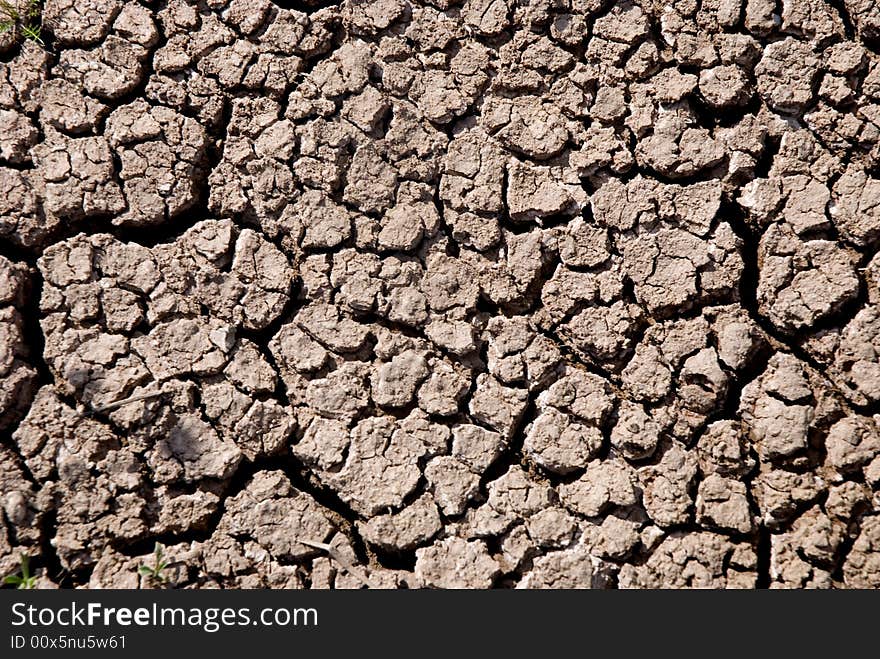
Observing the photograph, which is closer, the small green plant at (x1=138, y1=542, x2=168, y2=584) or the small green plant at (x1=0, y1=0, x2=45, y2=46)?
the small green plant at (x1=138, y1=542, x2=168, y2=584)

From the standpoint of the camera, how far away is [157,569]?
2010 millimetres

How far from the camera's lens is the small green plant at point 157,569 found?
6.57 feet

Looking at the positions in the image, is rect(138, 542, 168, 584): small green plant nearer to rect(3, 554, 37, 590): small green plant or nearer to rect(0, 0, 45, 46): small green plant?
rect(3, 554, 37, 590): small green plant

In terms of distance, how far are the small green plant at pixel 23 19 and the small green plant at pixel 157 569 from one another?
1.54 metres

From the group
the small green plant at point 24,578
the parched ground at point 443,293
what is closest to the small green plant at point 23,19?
the parched ground at point 443,293

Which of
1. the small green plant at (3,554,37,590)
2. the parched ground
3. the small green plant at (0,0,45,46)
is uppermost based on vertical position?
the small green plant at (0,0,45,46)

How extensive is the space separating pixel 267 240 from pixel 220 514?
0.77 m

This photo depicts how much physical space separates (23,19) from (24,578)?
161cm

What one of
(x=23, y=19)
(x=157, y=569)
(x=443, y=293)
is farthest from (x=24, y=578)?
(x=23, y=19)

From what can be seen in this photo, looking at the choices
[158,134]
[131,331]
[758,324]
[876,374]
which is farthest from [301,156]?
[876,374]

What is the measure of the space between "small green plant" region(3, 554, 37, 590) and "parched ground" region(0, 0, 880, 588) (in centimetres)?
3

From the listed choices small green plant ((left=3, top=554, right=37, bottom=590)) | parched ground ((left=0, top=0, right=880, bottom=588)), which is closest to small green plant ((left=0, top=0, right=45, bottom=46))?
parched ground ((left=0, top=0, right=880, bottom=588))

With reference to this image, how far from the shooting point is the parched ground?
2039 millimetres

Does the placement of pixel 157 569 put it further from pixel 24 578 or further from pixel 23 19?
pixel 23 19
